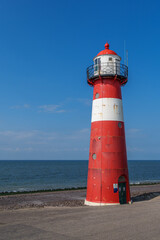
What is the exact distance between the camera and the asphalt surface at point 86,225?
9508mm

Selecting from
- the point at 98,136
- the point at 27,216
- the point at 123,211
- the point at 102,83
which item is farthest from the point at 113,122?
the point at 27,216

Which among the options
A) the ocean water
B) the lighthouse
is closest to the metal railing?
the lighthouse

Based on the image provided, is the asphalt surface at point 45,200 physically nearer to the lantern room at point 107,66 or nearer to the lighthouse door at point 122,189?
the lighthouse door at point 122,189

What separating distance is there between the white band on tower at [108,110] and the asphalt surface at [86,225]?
6.71 meters

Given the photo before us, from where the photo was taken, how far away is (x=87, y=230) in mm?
10242

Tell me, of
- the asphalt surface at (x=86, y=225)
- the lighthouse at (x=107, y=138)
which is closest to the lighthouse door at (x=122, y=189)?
the lighthouse at (x=107, y=138)

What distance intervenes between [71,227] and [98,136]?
322 inches

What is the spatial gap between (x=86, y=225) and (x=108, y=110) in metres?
9.05

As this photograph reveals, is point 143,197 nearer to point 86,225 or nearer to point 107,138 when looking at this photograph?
point 107,138

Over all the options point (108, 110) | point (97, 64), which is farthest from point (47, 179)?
point (97, 64)

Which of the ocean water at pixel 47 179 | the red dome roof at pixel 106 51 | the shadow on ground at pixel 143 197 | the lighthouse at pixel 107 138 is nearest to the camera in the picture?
the lighthouse at pixel 107 138

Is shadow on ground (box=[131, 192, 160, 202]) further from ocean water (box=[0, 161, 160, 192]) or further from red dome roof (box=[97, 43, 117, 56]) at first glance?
ocean water (box=[0, 161, 160, 192])

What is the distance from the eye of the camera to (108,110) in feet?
58.3

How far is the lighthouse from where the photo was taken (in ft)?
56.2
